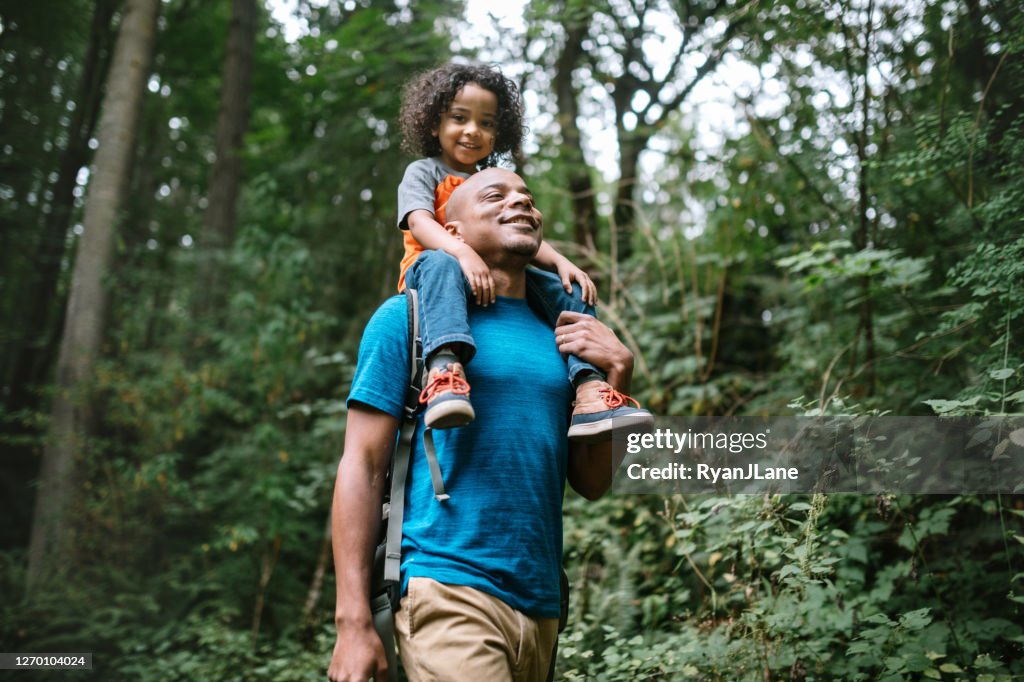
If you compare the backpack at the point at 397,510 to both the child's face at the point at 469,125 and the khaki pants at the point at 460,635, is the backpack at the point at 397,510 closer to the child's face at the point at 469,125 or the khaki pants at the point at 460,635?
the khaki pants at the point at 460,635

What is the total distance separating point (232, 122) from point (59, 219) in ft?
13.7

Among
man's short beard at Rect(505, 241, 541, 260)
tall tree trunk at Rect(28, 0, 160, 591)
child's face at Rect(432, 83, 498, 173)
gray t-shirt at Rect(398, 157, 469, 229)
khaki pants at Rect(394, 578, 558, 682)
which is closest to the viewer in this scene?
khaki pants at Rect(394, 578, 558, 682)

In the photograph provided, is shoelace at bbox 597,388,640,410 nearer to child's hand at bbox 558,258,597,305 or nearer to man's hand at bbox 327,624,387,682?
child's hand at bbox 558,258,597,305

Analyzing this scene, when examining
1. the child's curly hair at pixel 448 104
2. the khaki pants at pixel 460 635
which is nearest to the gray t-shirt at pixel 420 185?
the child's curly hair at pixel 448 104

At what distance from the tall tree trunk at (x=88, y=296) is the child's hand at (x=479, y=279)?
21.7ft

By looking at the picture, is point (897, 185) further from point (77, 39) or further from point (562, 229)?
point (77, 39)

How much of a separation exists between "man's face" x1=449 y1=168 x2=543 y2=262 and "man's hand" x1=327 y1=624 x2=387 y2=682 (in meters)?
1.18

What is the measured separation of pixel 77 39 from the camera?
12844 millimetres

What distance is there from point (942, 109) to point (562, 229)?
6.38 metres

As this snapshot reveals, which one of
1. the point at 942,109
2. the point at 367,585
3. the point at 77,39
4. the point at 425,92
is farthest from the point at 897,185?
the point at 77,39

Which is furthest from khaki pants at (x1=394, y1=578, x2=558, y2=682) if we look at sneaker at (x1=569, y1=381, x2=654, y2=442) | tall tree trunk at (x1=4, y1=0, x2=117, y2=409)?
tall tree trunk at (x1=4, y1=0, x2=117, y2=409)

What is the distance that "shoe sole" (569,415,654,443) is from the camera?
6.76 ft

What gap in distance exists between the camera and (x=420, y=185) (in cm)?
285

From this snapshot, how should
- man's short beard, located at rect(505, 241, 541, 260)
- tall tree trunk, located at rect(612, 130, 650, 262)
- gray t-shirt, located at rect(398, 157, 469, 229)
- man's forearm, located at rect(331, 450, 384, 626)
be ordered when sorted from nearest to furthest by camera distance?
1. man's forearm, located at rect(331, 450, 384, 626)
2. man's short beard, located at rect(505, 241, 541, 260)
3. gray t-shirt, located at rect(398, 157, 469, 229)
4. tall tree trunk, located at rect(612, 130, 650, 262)
